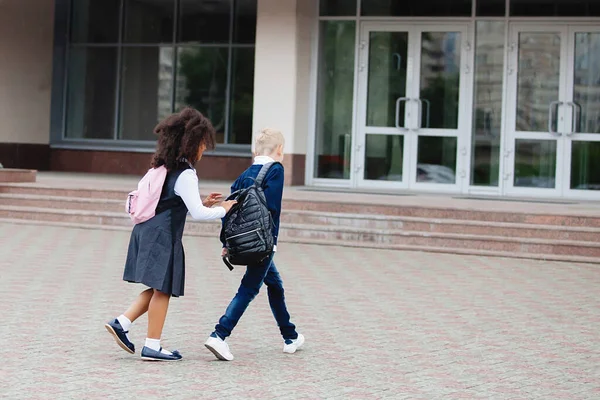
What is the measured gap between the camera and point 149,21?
22.2 meters

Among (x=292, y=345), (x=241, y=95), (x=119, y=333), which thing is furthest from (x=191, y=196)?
(x=241, y=95)

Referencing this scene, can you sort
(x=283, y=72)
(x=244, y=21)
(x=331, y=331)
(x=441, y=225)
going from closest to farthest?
(x=331, y=331)
(x=441, y=225)
(x=283, y=72)
(x=244, y=21)

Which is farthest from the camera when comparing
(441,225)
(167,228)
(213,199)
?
(441,225)

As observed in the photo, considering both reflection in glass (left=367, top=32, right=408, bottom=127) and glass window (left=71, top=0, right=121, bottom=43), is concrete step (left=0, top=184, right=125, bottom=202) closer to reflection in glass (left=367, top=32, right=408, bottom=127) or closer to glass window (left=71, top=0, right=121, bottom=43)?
reflection in glass (left=367, top=32, right=408, bottom=127)

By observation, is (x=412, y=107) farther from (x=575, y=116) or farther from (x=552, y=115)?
(x=575, y=116)

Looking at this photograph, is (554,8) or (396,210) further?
(554,8)

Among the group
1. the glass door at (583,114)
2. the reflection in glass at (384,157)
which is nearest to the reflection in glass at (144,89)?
the reflection in glass at (384,157)

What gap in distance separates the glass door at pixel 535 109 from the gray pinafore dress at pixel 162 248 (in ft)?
40.3

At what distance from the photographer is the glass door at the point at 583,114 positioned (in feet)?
59.4

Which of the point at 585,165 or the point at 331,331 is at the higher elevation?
the point at 585,165

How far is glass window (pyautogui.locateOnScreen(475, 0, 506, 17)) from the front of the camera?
60.5 ft

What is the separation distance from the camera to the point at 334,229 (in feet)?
47.0

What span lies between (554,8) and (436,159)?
3199 mm

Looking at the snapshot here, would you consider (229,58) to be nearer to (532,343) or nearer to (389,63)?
(389,63)
